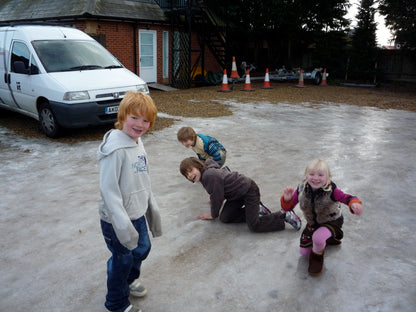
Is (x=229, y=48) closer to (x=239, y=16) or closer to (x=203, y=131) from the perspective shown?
(x=239, y=16)

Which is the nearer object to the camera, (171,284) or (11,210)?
(171,284)

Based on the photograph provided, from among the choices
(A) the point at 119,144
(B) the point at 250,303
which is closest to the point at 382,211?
(B) the point at 250,303

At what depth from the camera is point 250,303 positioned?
276cm

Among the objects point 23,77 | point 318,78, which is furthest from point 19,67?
point 318,78

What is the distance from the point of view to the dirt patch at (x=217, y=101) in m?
8.32

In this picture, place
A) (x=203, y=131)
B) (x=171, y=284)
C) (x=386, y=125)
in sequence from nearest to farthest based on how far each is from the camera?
(x=171, y=284) → (x=203, y=131) → (x=386, y=125)

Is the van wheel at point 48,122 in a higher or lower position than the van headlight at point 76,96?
lower

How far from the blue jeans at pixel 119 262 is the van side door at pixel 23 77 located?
20.0ft

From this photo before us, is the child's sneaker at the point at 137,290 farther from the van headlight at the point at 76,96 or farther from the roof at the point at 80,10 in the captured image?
the roof at the point at 80,10

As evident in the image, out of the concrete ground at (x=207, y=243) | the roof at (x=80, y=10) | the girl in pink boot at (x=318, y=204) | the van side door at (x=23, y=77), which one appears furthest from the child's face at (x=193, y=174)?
the roof at (x=80, y=10)

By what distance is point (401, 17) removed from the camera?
15.8 metres

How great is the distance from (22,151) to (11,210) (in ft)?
8.79

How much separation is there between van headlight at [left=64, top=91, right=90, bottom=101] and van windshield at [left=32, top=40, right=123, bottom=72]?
85 cm

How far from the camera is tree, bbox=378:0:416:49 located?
15.6 metres
